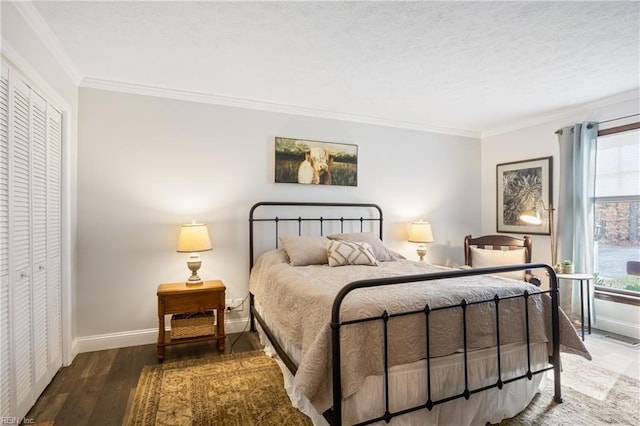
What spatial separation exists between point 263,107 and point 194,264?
183cm

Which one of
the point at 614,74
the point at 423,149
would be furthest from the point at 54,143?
the point at 614,74

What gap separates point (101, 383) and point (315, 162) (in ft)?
9.26

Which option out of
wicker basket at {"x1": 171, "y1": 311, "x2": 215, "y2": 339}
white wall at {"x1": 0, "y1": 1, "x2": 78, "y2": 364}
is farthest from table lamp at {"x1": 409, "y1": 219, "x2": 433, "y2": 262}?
white wall at {"x1": 0, "y1": 1, "x2": 78, "y2": 364}

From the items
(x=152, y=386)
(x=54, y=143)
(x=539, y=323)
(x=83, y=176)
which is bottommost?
(x=152, y=386)

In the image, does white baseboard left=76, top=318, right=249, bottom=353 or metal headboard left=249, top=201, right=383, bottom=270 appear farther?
metal headboard left=249, top=201, right=383, bottom=270

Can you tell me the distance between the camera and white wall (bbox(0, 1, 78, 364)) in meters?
1.91

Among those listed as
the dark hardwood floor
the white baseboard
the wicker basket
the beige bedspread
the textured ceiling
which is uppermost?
the textured ceiling

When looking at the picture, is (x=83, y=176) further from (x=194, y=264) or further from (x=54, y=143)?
(x=194, y=264)

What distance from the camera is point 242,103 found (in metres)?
3.56

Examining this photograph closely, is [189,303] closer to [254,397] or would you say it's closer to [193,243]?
[193,243]

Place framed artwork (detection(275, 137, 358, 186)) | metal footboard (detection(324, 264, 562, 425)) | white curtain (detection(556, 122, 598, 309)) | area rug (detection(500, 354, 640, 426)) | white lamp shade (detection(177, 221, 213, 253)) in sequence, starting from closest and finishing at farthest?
metal footboard (detection(324, 264, 562, 425)) → area rug (detection(500, 354, 640, 426)) → white lamp shade (detection(177, 221, 213, 253)) → white curtain (detection(556, 122, 598, 309)) → framed artwork (detection(275, 137, 358, 186))

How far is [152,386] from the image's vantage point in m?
2.37

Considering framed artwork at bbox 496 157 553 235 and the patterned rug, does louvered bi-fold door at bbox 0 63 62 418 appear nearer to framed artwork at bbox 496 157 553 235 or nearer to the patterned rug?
the patterned rug

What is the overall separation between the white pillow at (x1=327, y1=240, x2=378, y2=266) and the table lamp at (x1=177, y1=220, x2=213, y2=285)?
3.77ft
